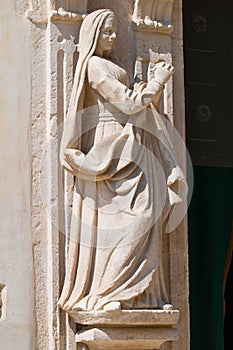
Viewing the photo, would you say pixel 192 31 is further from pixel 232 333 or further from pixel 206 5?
pixel 232 333

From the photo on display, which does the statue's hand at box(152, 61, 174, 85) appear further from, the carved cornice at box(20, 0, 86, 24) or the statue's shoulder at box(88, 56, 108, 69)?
the carved cornice at box(20, 0, 86, 24)

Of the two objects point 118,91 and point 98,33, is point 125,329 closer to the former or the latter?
point 118,91

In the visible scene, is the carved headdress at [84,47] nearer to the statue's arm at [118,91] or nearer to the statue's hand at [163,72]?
the statue's arm at [118,91]

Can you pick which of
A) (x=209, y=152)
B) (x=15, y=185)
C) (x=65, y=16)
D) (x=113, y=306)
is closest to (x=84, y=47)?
(x=65, y=16)

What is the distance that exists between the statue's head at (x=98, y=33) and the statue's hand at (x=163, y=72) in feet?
0.99

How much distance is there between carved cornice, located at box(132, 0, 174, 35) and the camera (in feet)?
27.8

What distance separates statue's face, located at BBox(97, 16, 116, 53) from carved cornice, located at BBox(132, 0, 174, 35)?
29 centimetres

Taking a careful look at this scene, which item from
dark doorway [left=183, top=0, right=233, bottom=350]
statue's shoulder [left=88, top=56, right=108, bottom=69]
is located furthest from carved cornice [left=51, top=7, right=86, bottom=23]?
dark doorway [left=183, top=0, right=233, bottom=350]

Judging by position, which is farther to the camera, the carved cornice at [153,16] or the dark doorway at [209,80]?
the dark doorway at [209,80]

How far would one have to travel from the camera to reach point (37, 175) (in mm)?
8164

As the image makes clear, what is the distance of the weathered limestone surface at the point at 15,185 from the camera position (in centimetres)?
801

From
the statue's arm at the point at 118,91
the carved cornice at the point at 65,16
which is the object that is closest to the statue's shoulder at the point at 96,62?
the statue's arm at the point at 118,91

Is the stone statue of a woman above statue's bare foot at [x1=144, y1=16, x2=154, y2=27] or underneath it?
underneath

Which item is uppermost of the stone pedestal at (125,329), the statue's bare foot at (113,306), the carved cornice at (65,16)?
the carved cornice at (65,16)
